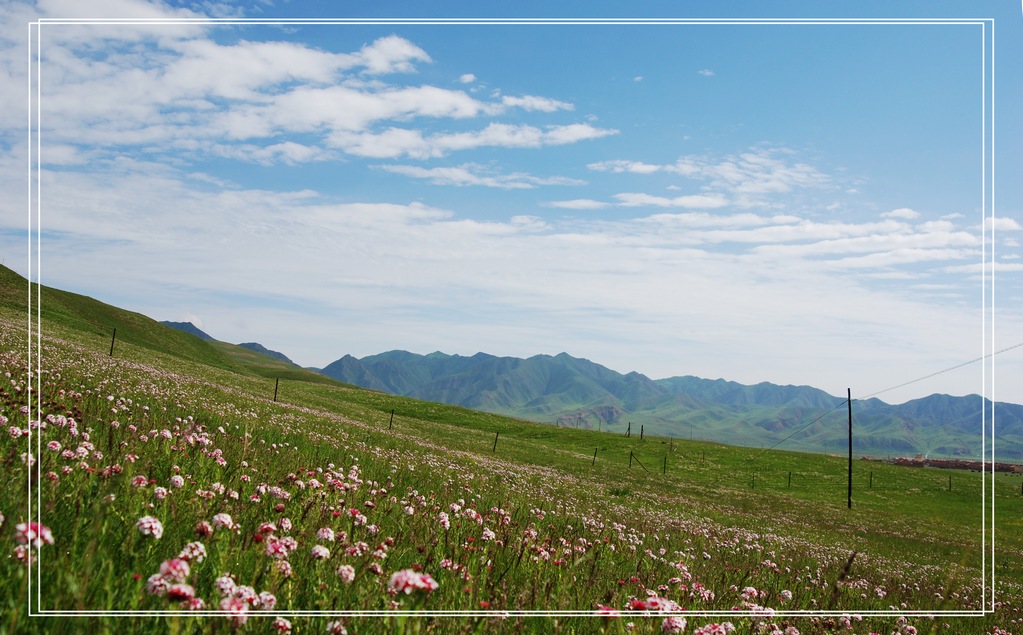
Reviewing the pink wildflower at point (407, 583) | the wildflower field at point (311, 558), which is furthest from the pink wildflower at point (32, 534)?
the pink wildflower at point (407, 583)

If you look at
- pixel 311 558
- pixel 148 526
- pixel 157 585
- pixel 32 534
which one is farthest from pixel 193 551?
pixel 311 558

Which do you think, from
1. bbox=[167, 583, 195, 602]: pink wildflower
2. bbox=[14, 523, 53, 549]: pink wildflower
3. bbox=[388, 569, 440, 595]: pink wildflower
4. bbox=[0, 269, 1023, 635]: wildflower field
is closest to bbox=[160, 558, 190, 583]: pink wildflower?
bbox=[0, 269, 1023, 635]: wildflower field

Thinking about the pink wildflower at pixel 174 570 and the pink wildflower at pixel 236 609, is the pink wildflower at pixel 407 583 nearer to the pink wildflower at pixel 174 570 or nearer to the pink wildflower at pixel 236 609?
the pink wildflower at pixel 236 609

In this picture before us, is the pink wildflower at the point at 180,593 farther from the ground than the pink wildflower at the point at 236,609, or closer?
farther from the ground

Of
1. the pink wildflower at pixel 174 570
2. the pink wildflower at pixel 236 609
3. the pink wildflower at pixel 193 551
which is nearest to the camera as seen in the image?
the pink wildflower at pixel 174 570

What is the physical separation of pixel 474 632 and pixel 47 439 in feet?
16.0

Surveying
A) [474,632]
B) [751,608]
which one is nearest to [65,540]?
[474,632]

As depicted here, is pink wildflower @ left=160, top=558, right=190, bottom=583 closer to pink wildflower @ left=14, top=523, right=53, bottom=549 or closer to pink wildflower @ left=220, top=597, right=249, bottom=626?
pink wildflower @ left=220, top=597, right=249, bottom=626

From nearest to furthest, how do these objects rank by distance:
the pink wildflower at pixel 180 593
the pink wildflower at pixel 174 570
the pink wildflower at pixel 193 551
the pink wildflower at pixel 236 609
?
the pink wildflower at pixel 180 593 → the pink wildflower at pixel 174 570 → the pink wildflower at pixel 236 609 → the pink wildflower at pixel 193 551

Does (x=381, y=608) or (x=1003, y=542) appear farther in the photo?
(x=1003, y=542)

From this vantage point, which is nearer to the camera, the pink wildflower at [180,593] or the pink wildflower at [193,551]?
the pink wildflower at [180,593]

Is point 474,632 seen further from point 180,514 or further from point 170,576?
point 180,514

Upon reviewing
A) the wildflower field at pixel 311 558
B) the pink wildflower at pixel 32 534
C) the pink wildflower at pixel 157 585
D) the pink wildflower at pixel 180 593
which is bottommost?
the wildflower field at pixel 311 558

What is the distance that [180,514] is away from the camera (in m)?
4.66
